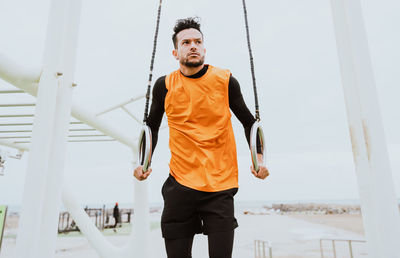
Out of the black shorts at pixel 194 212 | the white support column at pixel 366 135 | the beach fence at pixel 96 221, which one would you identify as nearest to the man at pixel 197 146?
the black shorts at pixel 194 212

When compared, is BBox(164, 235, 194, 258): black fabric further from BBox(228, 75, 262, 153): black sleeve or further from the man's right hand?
BBox(228, 75, 262, 153): black sleeve

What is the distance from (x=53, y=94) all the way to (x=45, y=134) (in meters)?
0.23

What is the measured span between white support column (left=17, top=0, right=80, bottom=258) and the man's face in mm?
690

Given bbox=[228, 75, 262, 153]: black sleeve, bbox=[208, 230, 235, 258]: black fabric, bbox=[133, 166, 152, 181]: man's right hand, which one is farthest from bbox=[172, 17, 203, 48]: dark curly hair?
bbox=[208, 230, 235, 258]: black fabric

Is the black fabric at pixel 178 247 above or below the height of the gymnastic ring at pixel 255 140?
below

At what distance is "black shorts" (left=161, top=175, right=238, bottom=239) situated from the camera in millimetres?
1226

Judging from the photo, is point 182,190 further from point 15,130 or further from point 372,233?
point 15,130

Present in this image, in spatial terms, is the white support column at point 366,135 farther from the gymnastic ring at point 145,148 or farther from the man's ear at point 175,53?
the gymnastic ring at point 145,148

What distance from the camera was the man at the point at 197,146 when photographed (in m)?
1.25

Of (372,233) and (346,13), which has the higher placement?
(346,13)

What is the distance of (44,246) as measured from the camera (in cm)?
138

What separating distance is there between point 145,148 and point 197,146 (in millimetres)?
254

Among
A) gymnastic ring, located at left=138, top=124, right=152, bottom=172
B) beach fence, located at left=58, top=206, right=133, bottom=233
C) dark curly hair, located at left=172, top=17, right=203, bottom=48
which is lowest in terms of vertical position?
beach fence, located at left=58, top=206, right=133, bottom=233

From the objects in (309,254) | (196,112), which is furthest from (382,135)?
(309,254)
